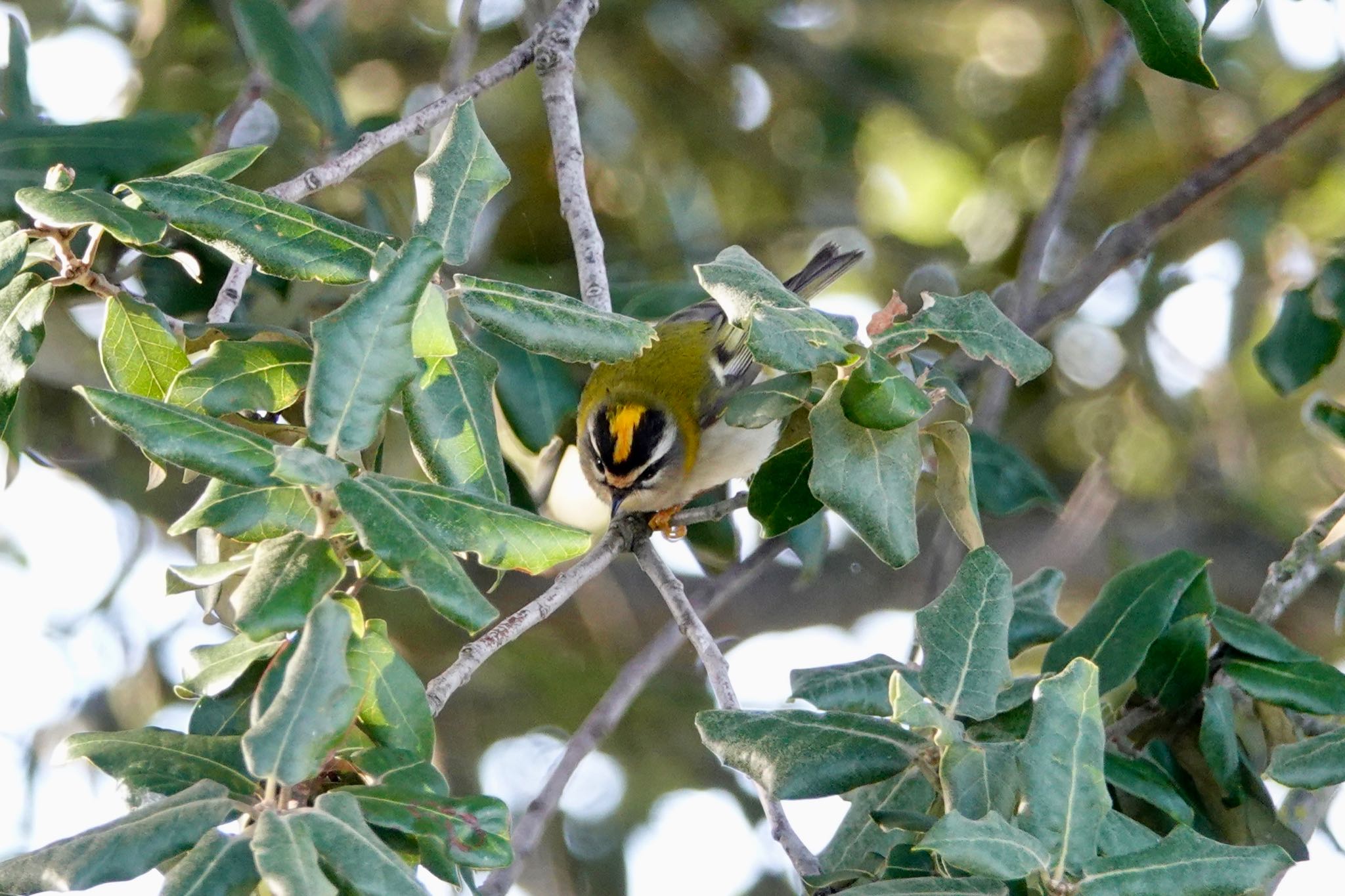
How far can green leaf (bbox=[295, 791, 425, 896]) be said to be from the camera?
1247mm

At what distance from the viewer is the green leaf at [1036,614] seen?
2250 millimetres

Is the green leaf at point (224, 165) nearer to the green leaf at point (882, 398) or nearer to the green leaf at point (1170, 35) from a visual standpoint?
the green leaf at point (882, 398)

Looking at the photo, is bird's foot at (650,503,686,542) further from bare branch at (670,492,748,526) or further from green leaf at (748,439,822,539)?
green leaf at (748,439,822,539)

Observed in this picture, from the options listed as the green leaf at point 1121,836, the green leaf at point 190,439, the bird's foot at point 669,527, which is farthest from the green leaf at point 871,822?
the bird's foot at point 669,527

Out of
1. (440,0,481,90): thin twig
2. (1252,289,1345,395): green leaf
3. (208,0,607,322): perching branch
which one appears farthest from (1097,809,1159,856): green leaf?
(440,0,481,90): thin twig

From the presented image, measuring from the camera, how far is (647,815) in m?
4.40

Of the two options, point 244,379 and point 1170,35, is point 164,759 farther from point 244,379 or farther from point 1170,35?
point 1170,35

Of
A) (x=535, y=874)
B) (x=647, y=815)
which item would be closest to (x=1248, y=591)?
(x=647, y=815)

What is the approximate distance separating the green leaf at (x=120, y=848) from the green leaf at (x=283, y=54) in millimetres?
1990

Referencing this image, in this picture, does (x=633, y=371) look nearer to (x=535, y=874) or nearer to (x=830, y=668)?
(x=535, y=874)

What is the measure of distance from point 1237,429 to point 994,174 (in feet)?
4.27

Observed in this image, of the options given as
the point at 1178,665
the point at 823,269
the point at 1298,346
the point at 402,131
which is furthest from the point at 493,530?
the point at 823,269

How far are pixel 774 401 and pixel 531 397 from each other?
3.44ft

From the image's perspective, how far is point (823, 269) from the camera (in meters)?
4.25
